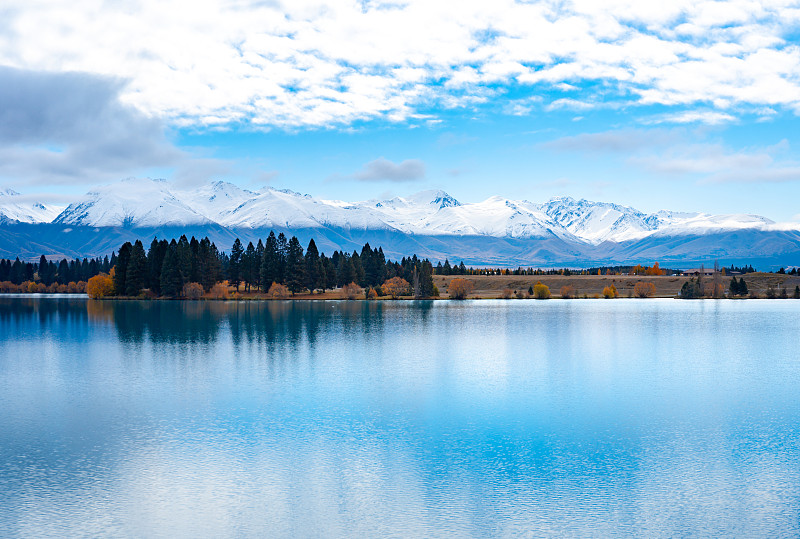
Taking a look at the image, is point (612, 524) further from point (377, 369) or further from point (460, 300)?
point (460, 300)

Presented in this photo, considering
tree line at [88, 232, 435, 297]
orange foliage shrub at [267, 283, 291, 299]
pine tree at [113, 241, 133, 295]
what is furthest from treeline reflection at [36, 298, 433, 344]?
orange foliage shrub at [267, 283, 291, 299]

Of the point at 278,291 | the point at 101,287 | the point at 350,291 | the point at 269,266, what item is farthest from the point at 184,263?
the point at 350,291

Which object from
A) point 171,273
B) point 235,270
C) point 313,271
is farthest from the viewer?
point 235,270

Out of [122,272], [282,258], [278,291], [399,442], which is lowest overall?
[399,442]

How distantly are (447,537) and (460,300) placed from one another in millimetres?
178232

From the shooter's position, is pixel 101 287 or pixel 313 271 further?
pixel 313 271

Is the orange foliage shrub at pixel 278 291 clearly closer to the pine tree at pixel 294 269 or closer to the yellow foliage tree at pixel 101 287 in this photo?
the pine tree at pixel 294 269

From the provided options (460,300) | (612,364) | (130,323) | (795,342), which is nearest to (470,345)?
(612,364)

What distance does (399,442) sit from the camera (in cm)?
3238

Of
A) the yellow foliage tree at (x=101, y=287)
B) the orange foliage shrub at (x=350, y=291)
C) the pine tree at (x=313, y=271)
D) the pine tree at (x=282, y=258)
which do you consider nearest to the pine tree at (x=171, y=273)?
the yellow foliage tree at (x=101, y=287)

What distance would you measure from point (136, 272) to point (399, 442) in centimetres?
15720

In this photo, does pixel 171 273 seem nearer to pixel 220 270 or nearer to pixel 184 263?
pixel 184 263

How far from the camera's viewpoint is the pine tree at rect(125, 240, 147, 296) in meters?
173

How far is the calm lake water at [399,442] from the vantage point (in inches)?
914
